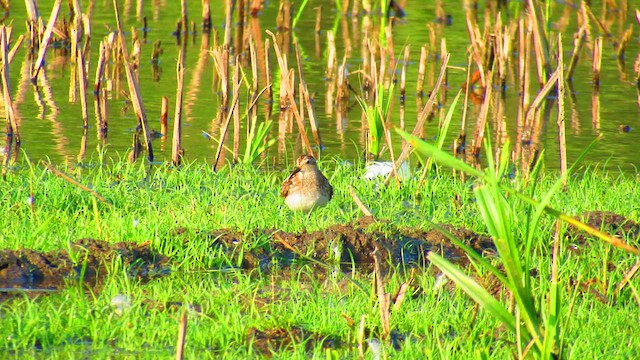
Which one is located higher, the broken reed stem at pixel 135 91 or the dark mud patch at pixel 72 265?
the broken reed stem at pixel 135 91

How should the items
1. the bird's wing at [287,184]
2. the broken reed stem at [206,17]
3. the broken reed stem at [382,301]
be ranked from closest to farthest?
the broken reed stem at [382,301]
the bird's wing at [287,184]
the broken reed stem at [206,17]

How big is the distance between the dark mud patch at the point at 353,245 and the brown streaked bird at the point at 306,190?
371 millimetres

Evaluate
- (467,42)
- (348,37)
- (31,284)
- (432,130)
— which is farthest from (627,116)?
(31,284)

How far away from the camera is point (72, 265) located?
5219mm

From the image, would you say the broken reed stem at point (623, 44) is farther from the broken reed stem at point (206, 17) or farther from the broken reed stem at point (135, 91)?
the broken reed stem at point (135, 91)

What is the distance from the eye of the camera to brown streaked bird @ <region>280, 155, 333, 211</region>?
623 cm

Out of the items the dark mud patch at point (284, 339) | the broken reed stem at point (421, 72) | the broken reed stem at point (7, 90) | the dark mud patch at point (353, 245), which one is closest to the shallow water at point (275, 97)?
the broken reed stem at point (421, 72)

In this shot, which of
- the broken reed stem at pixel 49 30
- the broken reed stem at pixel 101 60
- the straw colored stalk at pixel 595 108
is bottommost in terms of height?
the straw colored stalk at pixel 595 108

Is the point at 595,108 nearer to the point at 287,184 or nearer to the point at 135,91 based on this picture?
the point at 135,91

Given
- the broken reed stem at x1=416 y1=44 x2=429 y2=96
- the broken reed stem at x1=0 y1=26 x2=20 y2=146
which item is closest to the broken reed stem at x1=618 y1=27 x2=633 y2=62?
the broken reed stem at x1=416 y1=44 x2=429 y2=96

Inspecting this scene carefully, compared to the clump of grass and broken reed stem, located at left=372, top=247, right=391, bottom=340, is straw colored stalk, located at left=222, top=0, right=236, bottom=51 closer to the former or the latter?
the clump of grass

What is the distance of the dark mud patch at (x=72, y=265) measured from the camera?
507 centimetres

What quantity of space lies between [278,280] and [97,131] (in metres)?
4.62

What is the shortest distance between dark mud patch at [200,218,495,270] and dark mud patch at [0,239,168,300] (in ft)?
1.45
